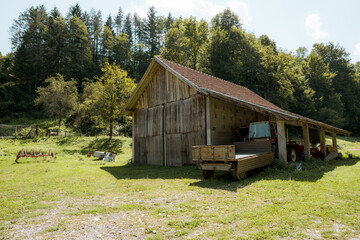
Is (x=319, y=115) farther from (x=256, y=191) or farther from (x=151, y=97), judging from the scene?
(x=256, y=191)

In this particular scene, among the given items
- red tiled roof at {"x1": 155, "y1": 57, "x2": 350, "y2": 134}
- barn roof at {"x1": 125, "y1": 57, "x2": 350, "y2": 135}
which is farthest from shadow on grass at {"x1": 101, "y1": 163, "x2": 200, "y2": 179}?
red tiled roof at {"x1": 155, "y1": 57, "x2": 350, "y2": 134}

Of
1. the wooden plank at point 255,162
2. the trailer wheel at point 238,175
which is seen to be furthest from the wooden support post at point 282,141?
the trailer wheel at point 238,175

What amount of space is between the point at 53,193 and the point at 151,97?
34.2 ft

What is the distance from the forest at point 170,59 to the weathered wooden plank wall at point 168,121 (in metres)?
13.2

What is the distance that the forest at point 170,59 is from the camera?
39406 millimetres

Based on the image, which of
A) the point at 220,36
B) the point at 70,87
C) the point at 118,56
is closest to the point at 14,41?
the point at 118,56

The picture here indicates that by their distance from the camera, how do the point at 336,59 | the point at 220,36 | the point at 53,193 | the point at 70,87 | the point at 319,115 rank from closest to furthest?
the point at 53,193, the point at 70,87, the point at 220,36, the point at 319,115, the point at 336,59

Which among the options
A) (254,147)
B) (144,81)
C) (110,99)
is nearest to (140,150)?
(144,81)

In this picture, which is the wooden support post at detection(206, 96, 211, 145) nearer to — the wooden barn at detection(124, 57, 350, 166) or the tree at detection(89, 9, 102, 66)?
the wooden barn at detection(124, 57, 350, 166)

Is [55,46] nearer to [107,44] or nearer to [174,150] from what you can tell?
[107,44]

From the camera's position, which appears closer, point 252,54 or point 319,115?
point 252,54

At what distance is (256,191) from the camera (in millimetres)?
A: 7160

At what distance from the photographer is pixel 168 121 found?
619 inches

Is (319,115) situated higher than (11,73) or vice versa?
(11,73)
